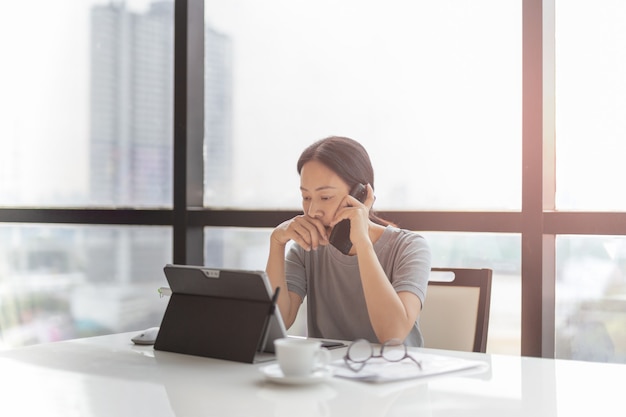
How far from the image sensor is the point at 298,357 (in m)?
1.49

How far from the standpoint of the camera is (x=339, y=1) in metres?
3.27

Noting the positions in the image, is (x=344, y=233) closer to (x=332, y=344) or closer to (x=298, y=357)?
(x=332, y=344)

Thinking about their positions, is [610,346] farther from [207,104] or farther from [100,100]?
[100,100]

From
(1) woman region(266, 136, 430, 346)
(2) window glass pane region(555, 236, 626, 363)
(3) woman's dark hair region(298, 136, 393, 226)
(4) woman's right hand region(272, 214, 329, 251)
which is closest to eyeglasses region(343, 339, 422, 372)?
(1) woman region(266, 136, 430, 346)

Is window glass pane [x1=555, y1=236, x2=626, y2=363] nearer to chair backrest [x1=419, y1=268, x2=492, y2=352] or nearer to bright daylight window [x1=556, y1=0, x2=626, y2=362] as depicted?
bright daylight window [x1=556, y1=0, x2=626, y2=362]

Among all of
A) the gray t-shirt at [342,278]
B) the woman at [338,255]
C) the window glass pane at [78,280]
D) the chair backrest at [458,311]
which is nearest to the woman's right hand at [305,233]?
the woman at [338,255]

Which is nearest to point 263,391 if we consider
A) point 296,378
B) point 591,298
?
point 296,378

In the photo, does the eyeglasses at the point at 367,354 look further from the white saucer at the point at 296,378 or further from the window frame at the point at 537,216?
the window frame at the point at 537,216

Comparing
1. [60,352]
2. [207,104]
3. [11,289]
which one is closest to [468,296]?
[60,352]

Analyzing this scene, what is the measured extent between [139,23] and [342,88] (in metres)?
1.15

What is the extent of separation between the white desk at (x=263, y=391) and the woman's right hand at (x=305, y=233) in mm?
617

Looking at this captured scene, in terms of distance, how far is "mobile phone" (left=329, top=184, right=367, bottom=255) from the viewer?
238cm

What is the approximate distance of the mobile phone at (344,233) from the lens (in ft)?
7.82

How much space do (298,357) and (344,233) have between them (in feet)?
3.06
